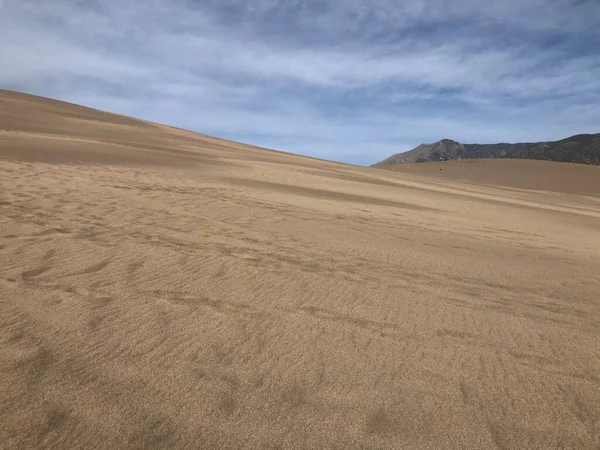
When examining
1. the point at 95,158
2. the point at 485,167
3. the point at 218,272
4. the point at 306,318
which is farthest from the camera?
the point at 485,167

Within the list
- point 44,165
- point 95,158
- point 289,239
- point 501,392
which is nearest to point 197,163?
point 95,158

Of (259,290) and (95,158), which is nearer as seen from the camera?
(259,290)

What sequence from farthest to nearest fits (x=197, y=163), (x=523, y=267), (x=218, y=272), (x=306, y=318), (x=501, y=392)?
(x=197, y=163) → (x=523, y=267) → (x=218, y=272) → (x=306, y=318) → (x=501, y=392)

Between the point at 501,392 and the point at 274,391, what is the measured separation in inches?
51.9

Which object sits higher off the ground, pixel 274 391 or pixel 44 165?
pixel 44 165

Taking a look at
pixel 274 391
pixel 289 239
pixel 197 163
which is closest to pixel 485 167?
pixel 197 163

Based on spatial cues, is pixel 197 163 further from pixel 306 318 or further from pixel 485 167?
pixel 485 167

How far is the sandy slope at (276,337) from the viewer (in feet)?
6.43

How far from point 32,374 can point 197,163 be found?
14284 mm

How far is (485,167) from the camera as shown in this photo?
5059cm

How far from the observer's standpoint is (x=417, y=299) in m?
3.73

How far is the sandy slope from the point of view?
6.43ft

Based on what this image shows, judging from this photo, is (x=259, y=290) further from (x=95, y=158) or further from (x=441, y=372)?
(x=95, y=158)

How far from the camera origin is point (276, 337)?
9.12 feet
